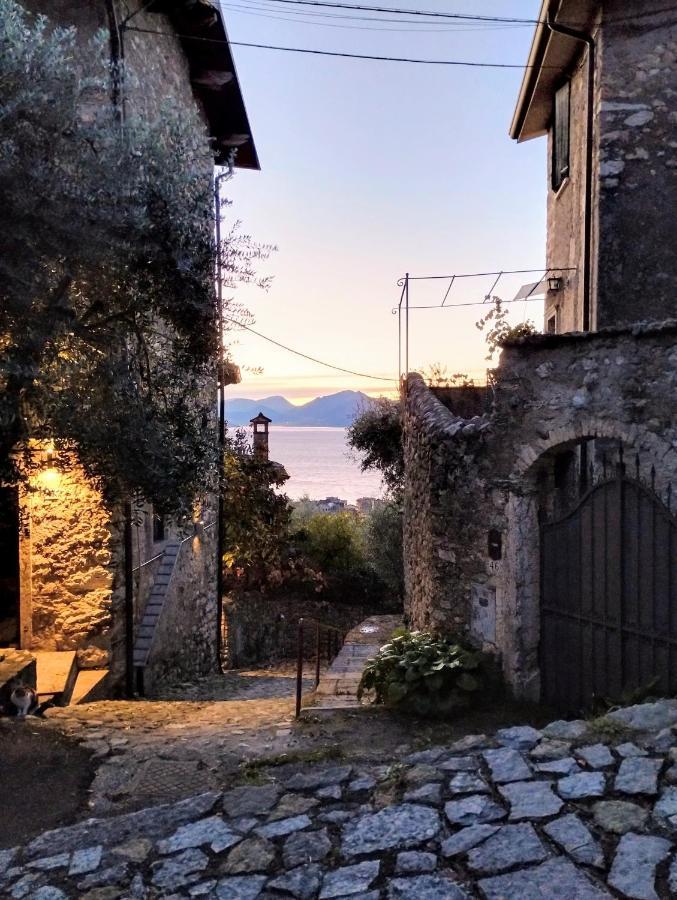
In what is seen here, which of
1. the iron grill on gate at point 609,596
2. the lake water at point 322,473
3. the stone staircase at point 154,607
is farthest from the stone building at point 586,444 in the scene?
the lake water at point 322,473

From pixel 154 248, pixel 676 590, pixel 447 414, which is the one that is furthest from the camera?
pixel 447 414

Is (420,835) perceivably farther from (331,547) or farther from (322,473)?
(322,473)

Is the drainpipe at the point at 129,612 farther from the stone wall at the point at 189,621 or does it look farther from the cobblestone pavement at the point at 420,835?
the cobblestone pavement at the point at 420,835

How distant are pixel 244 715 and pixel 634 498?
189 inches

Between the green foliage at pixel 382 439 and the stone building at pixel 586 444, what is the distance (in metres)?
2.58

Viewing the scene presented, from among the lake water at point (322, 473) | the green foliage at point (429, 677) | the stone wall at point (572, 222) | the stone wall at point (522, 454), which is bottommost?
the lake water at point (322, 473)

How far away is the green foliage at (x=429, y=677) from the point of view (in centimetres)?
646

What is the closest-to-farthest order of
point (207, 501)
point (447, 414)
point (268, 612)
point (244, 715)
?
point (244, 715)
point (447, 414)
point (207, 501)
point (268, 612)

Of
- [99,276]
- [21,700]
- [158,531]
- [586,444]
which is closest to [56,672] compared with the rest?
[21,700]

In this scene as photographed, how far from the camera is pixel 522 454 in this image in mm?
6438

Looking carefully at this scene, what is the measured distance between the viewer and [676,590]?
544cm

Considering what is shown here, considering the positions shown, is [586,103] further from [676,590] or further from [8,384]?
[8,384]

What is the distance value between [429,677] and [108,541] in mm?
4316

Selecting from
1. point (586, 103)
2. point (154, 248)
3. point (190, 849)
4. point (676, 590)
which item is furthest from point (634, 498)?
point (586, 103)
